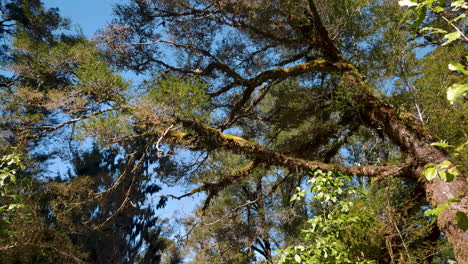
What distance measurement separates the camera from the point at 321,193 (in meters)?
3.12

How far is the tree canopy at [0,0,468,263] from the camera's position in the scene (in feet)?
11.1

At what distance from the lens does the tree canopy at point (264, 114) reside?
339 centimetres

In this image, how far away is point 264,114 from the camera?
6.46m

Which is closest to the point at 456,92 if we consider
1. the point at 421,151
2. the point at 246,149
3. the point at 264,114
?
the point at 246,149

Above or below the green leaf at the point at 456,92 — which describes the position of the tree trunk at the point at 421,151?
above

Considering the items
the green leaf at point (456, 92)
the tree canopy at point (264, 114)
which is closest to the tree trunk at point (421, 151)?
the tree canopy at point (264, 114)

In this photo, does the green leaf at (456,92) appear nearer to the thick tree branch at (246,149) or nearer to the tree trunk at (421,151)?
the tree trunk at (421,151)

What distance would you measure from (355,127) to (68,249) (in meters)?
6.13

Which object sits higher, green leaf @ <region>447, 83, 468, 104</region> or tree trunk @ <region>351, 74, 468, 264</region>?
tree trunk @ <region>351, 74, 468, 264</region>

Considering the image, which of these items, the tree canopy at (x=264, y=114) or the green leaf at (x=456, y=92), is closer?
the green leaf at (x=456, y=92)

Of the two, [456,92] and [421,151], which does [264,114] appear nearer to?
[421,151]

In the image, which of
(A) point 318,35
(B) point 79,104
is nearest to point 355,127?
(A) point 318,35

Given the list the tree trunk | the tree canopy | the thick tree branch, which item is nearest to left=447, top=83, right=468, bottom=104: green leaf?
the tree canopy

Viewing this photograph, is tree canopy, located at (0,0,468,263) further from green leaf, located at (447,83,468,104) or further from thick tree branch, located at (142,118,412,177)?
green leaf, located at (447,83,468,104)
